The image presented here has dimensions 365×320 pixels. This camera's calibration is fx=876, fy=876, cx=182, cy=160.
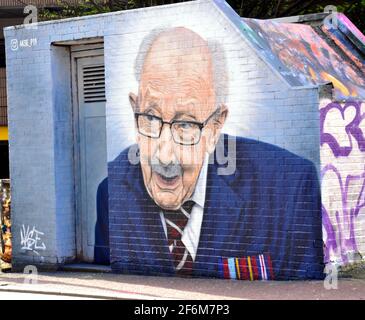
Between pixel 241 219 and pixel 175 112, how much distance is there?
1.70 m

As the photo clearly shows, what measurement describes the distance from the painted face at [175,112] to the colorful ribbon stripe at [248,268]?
1.05m

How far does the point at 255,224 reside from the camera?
1074 cm

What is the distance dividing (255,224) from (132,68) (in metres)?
2.82

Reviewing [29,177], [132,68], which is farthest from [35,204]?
[132,68]

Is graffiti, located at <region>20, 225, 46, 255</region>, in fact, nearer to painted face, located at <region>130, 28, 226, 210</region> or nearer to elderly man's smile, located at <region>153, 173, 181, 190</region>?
painted face, located at <region>130, 28, 226, 210</region>

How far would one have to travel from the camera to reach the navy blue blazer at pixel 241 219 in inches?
406

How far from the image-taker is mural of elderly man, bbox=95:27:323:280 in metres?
10.4

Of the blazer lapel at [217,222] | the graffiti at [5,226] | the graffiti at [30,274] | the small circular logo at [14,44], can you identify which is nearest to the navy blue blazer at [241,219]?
the blazer lapel at [217,222]

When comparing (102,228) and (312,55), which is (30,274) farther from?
(312,55)

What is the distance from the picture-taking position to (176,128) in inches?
451

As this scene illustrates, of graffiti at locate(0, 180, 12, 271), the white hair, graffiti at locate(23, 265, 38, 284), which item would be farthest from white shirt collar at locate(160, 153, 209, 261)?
graffiti at locate(0, 180, 12, 271)

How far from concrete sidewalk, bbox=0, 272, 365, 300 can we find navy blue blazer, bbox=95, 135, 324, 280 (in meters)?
0.23

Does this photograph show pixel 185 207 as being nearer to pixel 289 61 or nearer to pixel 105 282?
pixel 105 282

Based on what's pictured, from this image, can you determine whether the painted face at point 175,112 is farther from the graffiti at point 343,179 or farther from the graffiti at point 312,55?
the graffiti at point 343,179
